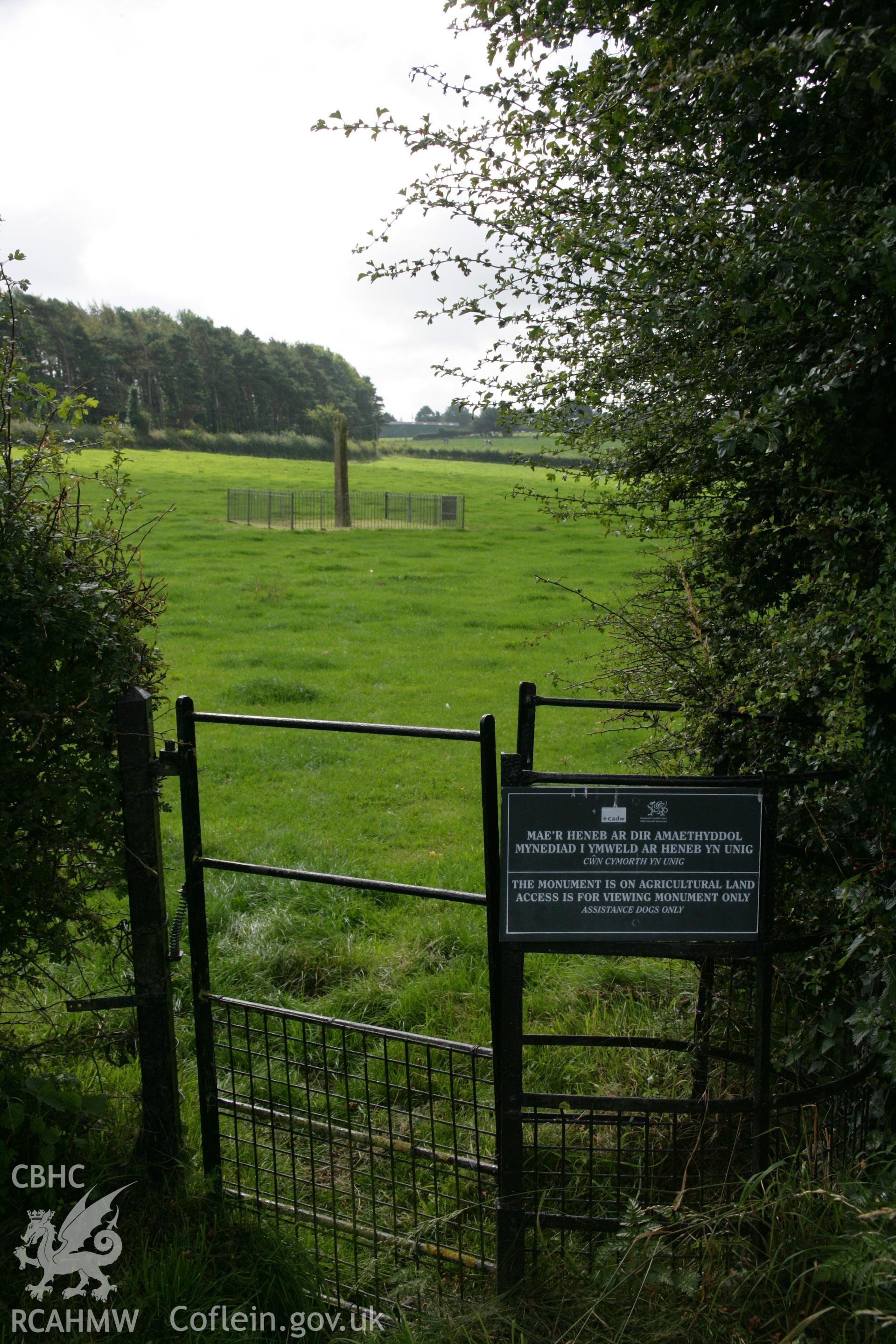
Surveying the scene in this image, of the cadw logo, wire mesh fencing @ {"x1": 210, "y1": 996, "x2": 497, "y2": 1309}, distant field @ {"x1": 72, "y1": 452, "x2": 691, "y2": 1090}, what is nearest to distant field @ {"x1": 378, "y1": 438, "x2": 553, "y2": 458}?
distant field @ {"x1": 72, "y1": 452, "x2": 691, "y2": 1090}

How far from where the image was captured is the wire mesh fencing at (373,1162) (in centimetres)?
281

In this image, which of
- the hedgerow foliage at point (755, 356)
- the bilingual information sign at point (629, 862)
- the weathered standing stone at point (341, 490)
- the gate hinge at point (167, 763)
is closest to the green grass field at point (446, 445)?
the weathered standing stone at point (341, 490)

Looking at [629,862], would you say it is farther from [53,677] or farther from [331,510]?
[331,510]

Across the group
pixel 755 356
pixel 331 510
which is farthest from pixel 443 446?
pixel 755 356

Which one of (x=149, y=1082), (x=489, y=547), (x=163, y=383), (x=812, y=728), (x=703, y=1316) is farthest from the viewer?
(x=163, y=383)

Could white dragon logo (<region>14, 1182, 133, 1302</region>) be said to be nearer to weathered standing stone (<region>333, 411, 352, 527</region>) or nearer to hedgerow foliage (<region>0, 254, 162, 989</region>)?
hedgerow foliage (<region>0, 254, 162, 989</region>)

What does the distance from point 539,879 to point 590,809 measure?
244 mm

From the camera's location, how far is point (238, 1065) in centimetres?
399

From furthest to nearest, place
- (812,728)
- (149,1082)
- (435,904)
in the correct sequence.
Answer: (435,904), (149,1082), (812,728)

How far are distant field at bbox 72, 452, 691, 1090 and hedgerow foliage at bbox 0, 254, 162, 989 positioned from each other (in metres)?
0.70

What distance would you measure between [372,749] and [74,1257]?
630cm

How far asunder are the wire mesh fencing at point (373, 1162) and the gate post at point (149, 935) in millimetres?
195

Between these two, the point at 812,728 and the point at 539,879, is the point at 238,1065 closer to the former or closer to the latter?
the point at 539,879

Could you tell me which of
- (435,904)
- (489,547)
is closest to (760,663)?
(435,904)
